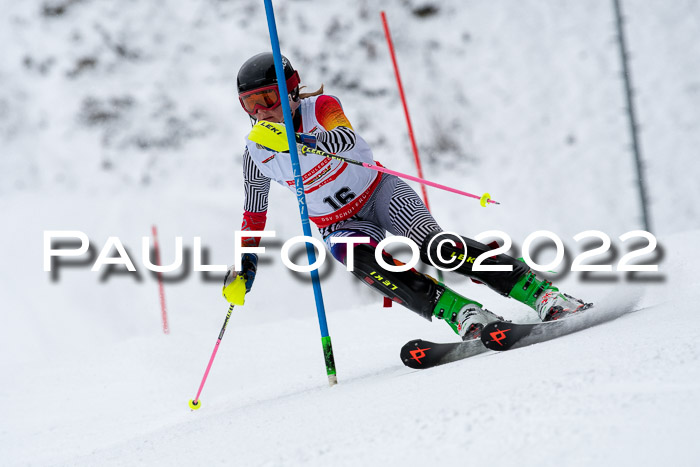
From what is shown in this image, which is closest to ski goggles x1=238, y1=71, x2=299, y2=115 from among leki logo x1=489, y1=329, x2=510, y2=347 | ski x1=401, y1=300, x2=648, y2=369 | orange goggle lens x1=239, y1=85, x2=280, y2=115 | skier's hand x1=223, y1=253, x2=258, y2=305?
orange goggle lens x1=239, y1=85, x2=280, y2=115

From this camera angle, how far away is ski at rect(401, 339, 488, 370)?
2.37 metres

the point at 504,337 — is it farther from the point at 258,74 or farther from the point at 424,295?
the point at 258,74

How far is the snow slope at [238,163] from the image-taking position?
13.7 feet

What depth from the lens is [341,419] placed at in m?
1.69

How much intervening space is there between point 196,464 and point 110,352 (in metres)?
3.47

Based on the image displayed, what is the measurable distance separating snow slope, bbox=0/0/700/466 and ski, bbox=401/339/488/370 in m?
0.81

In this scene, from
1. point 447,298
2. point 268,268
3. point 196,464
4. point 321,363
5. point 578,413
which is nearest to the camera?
point 578,413

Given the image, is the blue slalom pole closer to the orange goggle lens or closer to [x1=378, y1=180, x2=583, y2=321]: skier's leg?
the orange goggle lens

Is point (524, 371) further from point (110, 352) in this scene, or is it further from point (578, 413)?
point (110, 352)

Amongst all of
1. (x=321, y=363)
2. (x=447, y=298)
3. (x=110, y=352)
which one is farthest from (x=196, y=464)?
(x=110, y=352)

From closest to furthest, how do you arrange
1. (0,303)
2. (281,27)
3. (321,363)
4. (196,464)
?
(196,464), (321,363), (0,303), (281,27)

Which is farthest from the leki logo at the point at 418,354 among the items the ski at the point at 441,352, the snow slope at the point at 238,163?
the snow slope at the point at 238,163

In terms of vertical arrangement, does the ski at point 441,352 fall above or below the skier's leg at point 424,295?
below

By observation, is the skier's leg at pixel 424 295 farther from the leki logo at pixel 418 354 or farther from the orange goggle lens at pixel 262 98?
the orange goggle lens at pixel 262 98
